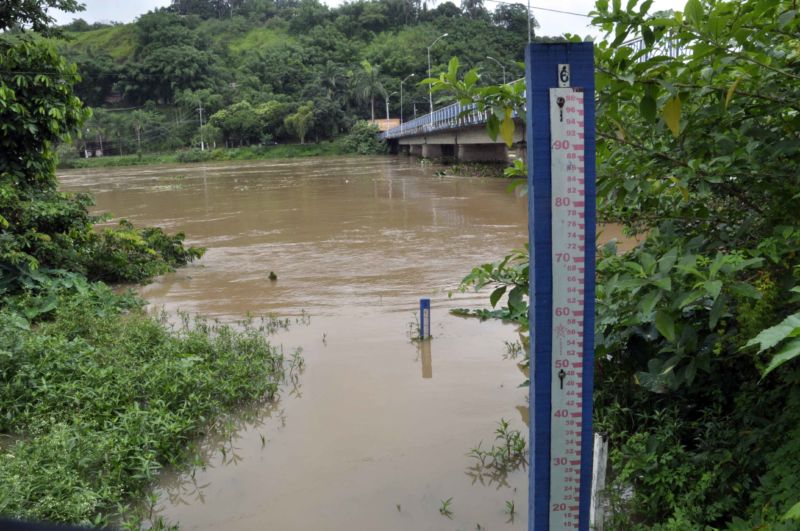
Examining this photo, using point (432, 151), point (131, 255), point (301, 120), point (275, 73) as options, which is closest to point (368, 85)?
point (301, 120)

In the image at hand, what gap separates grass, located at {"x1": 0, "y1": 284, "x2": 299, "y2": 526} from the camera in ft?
11.5

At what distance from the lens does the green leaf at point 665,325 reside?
8.24 ft

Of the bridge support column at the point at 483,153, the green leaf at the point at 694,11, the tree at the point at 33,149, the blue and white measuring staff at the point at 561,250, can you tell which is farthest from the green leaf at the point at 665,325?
the bridge support column at the point at 483,153

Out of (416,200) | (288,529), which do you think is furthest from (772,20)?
(416,200)

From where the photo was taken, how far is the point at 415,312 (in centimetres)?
737

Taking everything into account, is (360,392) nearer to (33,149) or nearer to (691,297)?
(691,297)

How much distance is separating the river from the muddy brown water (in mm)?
12

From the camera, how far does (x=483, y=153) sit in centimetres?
3353

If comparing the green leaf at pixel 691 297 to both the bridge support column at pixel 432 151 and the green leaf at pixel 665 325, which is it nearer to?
the green leaf at pixel 665 325

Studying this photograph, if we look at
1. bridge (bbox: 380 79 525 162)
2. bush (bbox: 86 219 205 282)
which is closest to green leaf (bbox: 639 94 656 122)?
bush (bbox: 86 219 205 282)

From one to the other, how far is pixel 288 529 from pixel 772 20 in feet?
10.4

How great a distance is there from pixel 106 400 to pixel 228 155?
64297mm

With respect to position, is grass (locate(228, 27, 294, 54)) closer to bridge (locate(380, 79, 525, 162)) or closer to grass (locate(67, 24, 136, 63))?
grass (locate(67, 24, 136, 63))

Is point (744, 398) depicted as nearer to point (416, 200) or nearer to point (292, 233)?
point (292, 233)
